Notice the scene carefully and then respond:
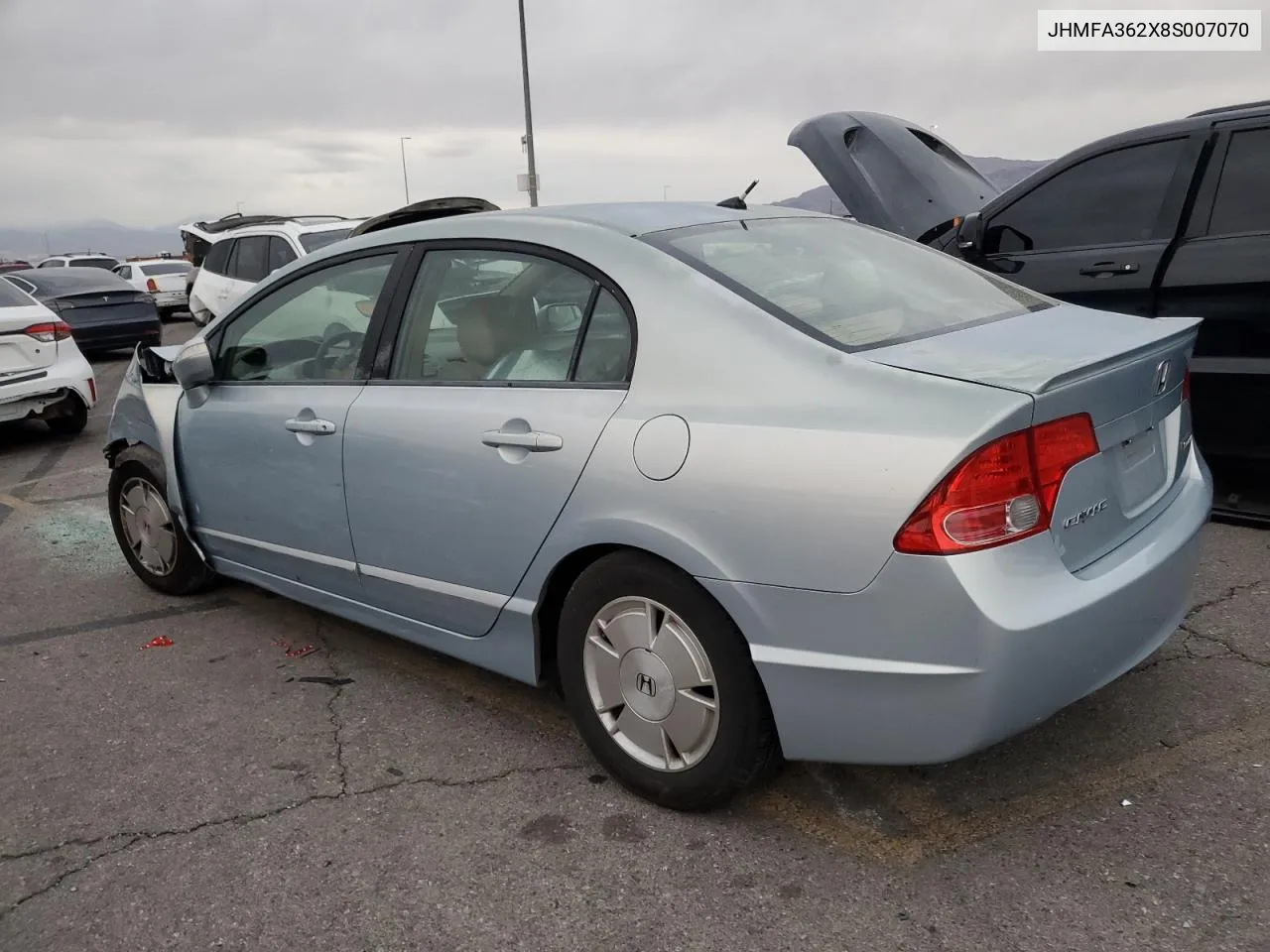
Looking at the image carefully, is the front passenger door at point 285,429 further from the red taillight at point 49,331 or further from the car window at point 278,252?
the car window at point 278,252

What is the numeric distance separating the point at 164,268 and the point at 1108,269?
24.6 m

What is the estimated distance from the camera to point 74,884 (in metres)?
2.58

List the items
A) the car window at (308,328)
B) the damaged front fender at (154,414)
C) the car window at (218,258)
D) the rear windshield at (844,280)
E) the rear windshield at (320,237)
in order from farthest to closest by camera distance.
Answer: the car window at (218,258), the rear windshield at (320,237), the damaged front fender at (154,414), the car window at (308,328), the rear windshield at (844,280)

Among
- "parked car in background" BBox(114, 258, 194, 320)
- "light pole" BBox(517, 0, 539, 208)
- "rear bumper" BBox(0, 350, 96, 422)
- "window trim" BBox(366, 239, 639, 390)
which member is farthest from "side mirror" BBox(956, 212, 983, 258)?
"parked car in background" BBox(114, 258, 194, 320)

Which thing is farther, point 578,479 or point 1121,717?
point 1121,717

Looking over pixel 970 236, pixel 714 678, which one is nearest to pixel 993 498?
pixel 714 678

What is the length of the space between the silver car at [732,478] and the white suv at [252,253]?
7894mm

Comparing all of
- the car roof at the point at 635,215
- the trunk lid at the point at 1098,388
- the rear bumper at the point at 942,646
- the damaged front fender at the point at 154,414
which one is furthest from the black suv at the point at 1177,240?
the damaged front fender at the point at 154,414

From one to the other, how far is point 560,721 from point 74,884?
4.42ft

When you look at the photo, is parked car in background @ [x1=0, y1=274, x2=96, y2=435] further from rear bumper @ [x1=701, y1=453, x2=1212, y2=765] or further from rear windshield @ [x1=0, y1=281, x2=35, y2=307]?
rear bumper @ [x1=701, y1=453, x2=1212, y2=765]

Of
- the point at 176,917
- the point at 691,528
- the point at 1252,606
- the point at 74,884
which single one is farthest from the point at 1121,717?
the point at 74,884

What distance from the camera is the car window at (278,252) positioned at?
36.3 ft

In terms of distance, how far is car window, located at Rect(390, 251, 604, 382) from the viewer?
2.90 m

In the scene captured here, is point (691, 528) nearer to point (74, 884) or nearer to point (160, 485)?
point (74, 884)
